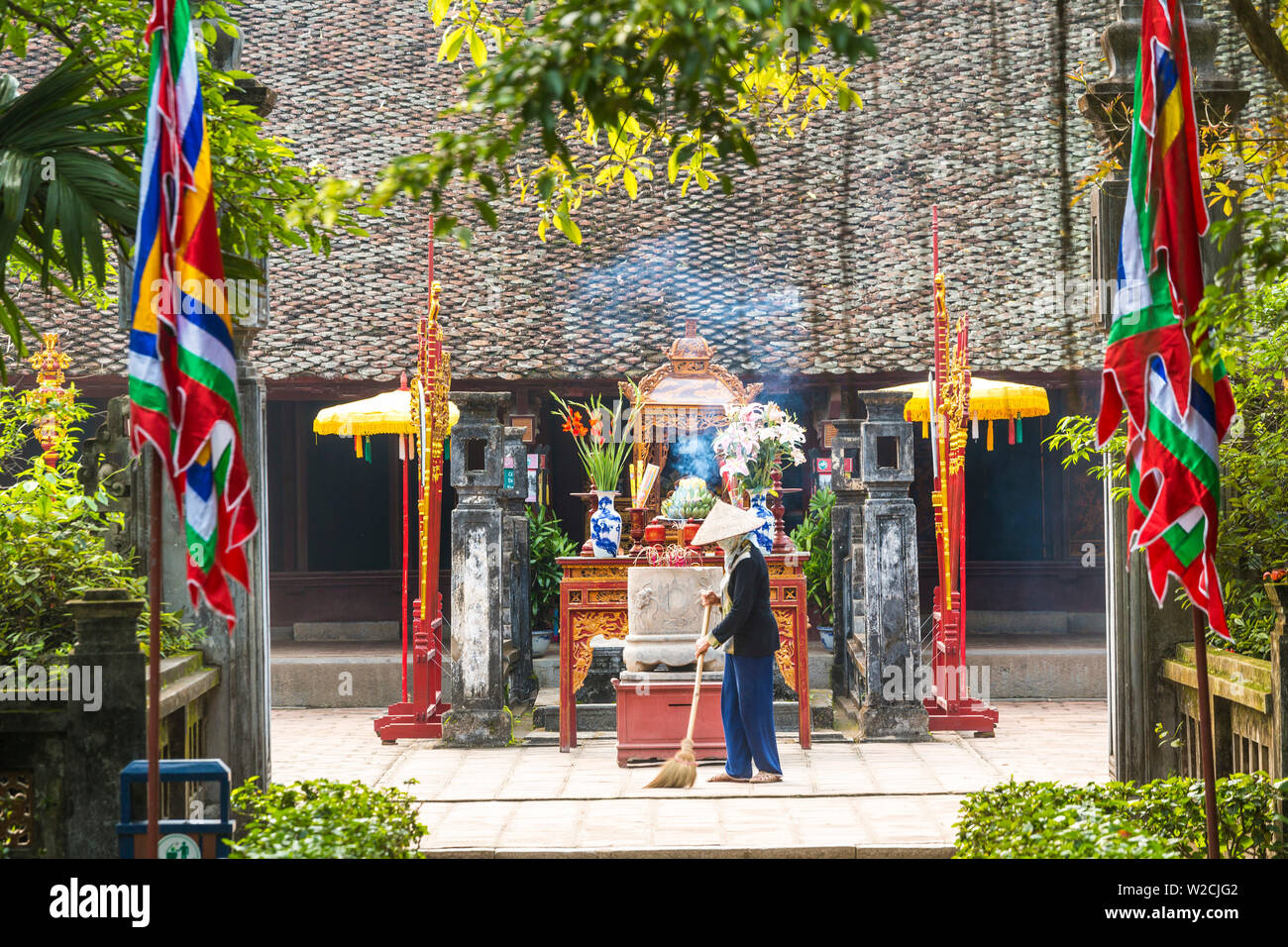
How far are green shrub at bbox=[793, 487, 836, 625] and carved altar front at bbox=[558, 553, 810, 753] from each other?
337 centimetres

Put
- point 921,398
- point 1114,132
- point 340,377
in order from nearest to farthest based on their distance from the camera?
point 1114,132
point 921,398
point 340,377

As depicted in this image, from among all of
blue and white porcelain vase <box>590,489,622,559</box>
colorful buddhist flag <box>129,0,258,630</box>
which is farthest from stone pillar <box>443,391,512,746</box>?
colorful buddhist flag <box>129,0,258,630</box>

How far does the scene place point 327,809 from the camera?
4.71 meters

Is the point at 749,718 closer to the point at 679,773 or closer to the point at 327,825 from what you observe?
the point at 679,773

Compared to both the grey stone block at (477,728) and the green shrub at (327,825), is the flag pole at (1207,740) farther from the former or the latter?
the grey stone block at (477,728)

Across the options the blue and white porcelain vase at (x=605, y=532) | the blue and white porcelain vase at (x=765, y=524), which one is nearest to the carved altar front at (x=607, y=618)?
the blue and white porcelain vase at (x=765, y=524)

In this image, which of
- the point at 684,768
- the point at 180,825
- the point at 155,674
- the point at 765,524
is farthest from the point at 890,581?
the point at 155,674

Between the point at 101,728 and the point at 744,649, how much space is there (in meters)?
4.53

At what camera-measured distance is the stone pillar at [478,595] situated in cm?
1086

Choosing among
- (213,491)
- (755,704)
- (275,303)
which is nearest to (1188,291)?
(213,491)

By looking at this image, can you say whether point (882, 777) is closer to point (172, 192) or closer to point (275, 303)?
point (172, 192)

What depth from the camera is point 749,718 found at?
8969 mm

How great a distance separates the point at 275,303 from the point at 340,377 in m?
1.58

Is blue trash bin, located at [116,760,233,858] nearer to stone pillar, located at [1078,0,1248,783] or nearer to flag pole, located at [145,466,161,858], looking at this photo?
flag pole, located at [145,466,161,858]
